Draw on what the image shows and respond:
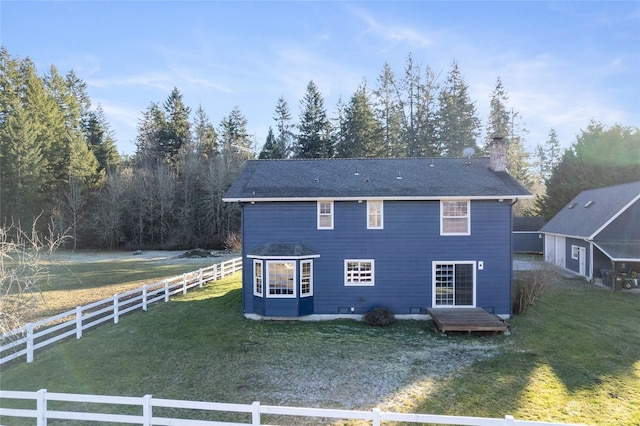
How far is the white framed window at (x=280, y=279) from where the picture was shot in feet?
47.0

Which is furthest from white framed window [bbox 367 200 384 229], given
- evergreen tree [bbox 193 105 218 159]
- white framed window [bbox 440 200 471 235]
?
evergreen tree [bbox 193 105 218 159]

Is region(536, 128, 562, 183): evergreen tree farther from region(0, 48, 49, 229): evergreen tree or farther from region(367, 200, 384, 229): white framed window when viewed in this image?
region(0, 48, 49, 229): evergreen tree

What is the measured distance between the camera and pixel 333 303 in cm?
1470

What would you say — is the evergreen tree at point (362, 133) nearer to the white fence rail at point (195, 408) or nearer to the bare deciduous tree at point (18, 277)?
the bare deciduous tree at point (18, 277)

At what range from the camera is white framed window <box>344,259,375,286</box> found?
48.2 feet

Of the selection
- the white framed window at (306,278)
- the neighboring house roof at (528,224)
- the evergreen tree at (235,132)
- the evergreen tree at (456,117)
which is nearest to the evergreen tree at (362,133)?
the evergreen tree at (456,117)

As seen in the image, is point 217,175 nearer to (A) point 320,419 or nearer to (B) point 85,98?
(B) point 85,98

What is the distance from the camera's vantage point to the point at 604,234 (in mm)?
21406

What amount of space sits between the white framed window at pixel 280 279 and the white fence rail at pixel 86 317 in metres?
5.41

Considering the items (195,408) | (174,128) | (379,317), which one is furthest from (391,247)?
(174,128)

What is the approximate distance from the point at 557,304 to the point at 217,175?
36926 mm

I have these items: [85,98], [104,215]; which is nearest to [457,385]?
[104,215]

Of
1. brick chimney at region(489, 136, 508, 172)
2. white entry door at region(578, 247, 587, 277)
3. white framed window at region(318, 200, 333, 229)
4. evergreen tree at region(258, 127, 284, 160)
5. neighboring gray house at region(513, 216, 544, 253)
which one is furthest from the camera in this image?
evergreen tree at region(258, 127, 284, 160)

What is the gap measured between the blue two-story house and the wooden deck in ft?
1.57
